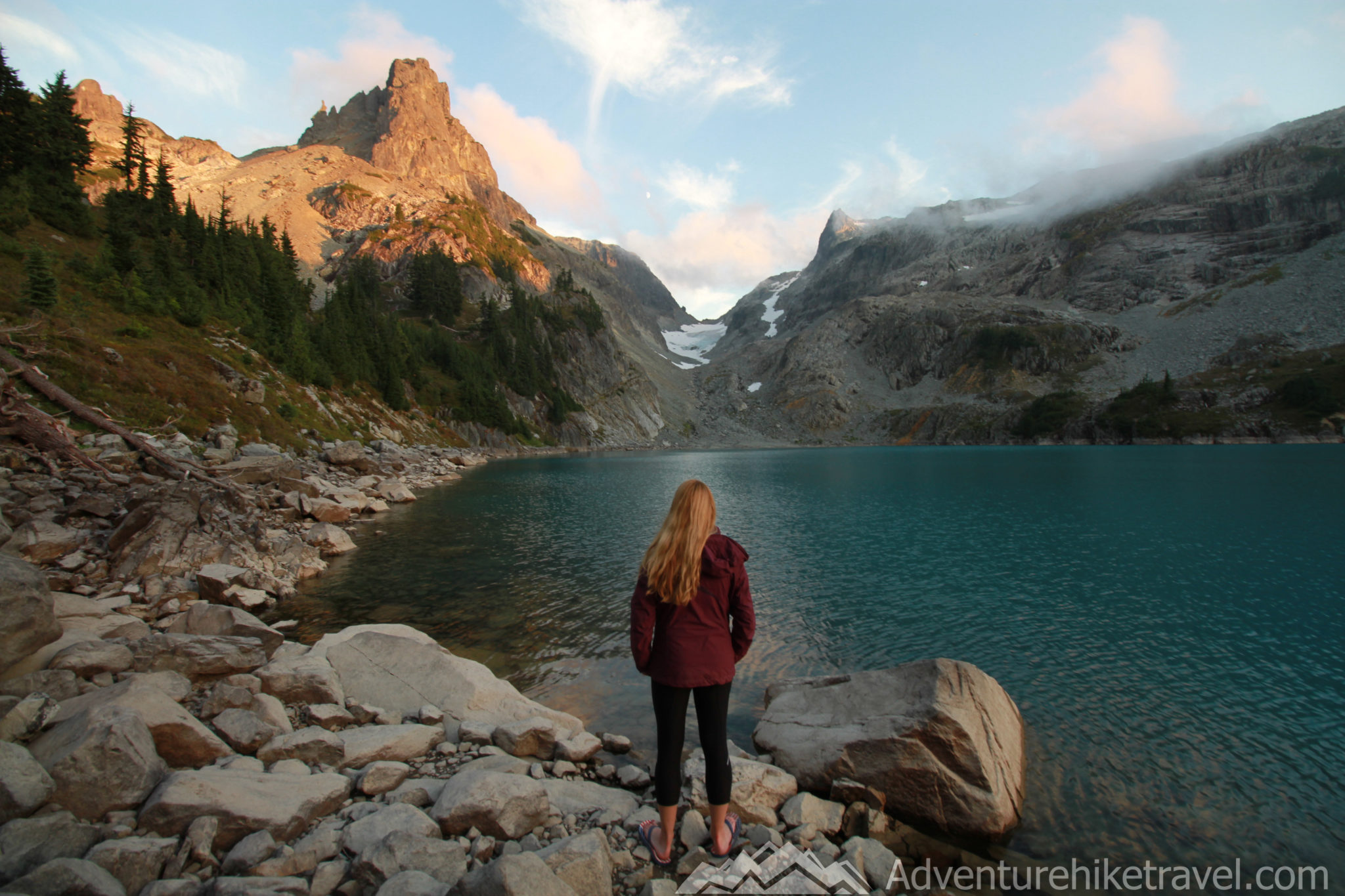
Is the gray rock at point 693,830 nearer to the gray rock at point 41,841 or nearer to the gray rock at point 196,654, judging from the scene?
the gray rock at point 41,841

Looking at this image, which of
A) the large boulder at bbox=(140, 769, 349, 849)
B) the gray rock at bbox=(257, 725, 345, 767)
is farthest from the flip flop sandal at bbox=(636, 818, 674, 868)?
the gray rock at bbox=(257, 725, 345, 767)

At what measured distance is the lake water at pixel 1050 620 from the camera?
861cm

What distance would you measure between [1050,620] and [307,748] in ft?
62.0

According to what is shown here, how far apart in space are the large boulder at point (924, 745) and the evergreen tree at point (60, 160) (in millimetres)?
63783

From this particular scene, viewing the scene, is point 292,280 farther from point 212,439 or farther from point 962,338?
point 962,338

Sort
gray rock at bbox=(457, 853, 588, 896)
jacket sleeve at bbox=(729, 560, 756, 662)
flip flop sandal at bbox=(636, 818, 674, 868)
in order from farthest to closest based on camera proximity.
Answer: flip flop sandal at bbox=(636, 818, 674, 868) < jacket sleeve at bbox=(729, 560, 756, 662) < gray rock at bbox=(457, 853, 588, 896)

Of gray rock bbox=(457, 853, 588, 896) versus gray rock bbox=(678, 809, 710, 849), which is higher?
gray rock bbox=(457, 853, 588, 896)

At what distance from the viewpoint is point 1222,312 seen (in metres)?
154

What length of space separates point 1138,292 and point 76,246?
251 meters

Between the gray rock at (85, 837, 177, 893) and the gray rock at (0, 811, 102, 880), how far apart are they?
0.19 metres

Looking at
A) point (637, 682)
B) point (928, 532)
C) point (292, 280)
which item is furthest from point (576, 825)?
point (292, 280)

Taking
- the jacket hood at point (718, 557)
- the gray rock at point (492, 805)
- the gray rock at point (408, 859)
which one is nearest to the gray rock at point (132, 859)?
the gray rock at point (408, 859)

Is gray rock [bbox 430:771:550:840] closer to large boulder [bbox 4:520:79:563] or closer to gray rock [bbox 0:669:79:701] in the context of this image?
gray rock [bbox 0:669:79:701]

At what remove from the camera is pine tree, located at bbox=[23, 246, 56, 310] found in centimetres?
2528
